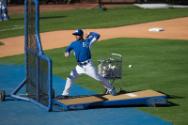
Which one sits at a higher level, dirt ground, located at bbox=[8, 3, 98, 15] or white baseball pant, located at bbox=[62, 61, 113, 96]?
white baseball pant, located at bbox=[62, 61, 113, 96]

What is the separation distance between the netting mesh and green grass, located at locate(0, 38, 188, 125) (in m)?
2.19

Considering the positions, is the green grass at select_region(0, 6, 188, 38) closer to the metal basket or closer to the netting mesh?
the netting mesh

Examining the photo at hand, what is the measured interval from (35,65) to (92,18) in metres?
21.4

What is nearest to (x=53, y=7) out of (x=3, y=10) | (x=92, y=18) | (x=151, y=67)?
(x=3, y=10)

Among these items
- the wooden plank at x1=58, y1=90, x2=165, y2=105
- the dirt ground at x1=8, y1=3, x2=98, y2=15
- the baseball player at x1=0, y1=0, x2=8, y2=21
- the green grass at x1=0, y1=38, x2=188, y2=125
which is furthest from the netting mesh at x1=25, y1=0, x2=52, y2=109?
the dirt ground at x1=8, y1=3, x2=98, y2=15

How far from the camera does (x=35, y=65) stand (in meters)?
14.9

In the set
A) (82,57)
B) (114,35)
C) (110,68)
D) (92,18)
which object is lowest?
(92,18)

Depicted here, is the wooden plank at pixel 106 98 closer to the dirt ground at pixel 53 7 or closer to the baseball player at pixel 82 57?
the baseball player at pixel 82 57

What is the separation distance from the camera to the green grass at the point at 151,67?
47.6 ft

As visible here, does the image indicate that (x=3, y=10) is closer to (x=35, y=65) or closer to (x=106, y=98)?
(x=35, y=65)

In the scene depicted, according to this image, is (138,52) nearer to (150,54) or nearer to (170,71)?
(150,54)

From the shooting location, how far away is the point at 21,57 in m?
23.5

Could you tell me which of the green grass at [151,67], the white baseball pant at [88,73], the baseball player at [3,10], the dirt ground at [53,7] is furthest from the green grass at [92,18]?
the white baseball pant at [88,73]

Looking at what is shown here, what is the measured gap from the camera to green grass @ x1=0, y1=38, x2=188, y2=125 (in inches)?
571
